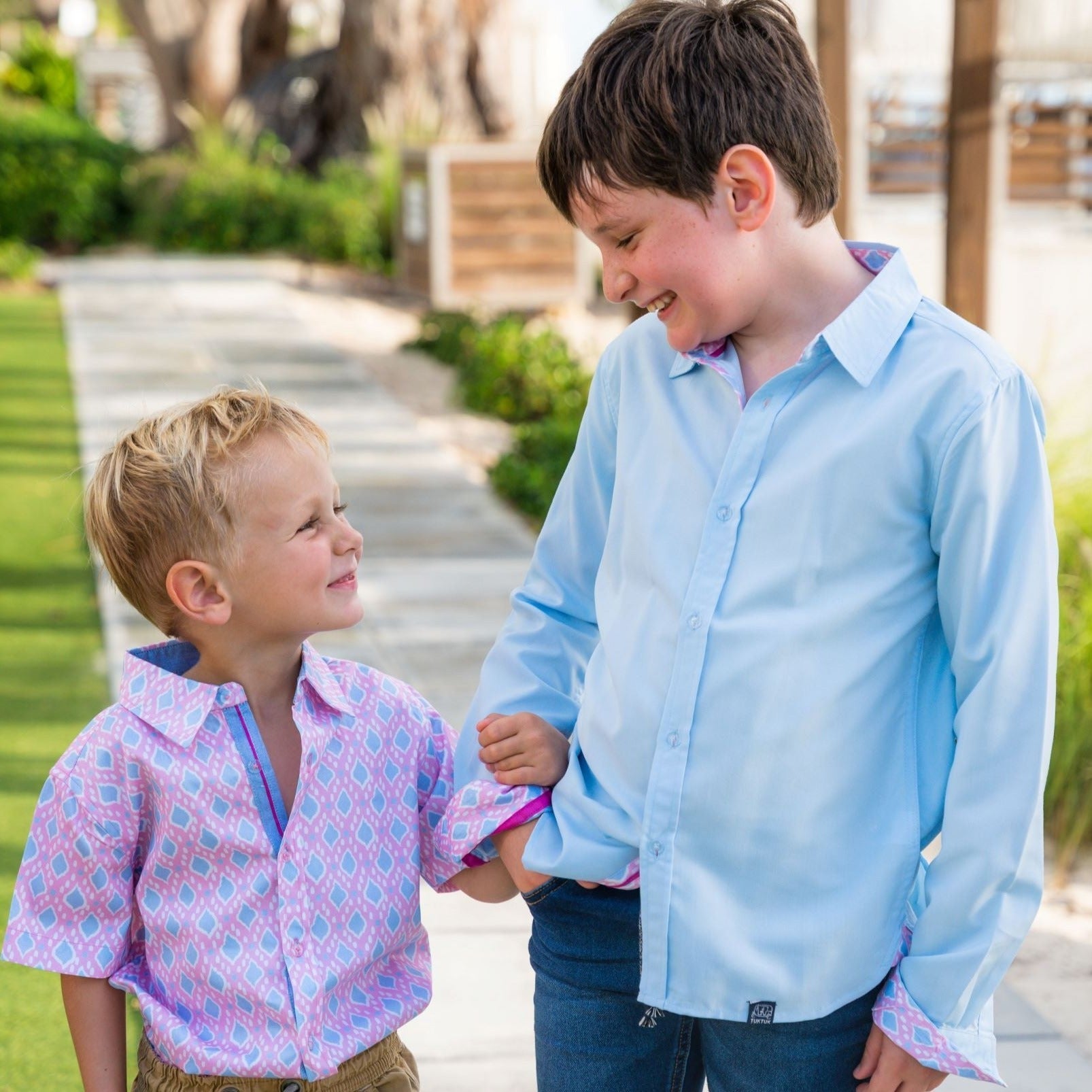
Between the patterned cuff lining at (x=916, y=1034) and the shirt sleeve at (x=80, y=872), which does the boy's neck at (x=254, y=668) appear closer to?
the shirt sleeve at (x=80, y=872)

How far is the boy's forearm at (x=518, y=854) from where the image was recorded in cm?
173

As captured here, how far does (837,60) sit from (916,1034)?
4666 millimetres

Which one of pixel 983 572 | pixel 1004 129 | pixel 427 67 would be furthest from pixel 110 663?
pixel 427 67

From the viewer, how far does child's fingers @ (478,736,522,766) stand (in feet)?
5.73

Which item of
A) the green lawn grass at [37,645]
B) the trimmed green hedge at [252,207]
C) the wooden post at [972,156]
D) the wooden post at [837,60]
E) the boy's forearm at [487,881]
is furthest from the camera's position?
the trimmed green hedge at [252,207]

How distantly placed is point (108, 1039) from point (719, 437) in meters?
1.00

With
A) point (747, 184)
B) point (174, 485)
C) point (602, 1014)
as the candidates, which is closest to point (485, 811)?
point (602, 1014)

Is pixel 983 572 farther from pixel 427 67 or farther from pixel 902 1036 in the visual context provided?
pixel 427 67

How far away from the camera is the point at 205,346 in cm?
1022

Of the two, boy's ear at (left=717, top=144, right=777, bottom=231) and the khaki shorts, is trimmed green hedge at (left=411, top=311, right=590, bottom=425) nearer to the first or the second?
the khaki shorts

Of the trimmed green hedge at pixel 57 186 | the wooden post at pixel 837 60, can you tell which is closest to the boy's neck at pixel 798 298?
the wooden post at pixel 837 60

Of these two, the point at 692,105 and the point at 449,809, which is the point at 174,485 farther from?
the point at 692,105

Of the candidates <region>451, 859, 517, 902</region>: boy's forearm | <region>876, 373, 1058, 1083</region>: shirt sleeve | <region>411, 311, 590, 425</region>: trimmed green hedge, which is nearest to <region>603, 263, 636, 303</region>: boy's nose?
<region>876, 373, 1058, 1083</region>: shirt sleeve

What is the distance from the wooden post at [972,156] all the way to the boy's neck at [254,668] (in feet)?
11.3
